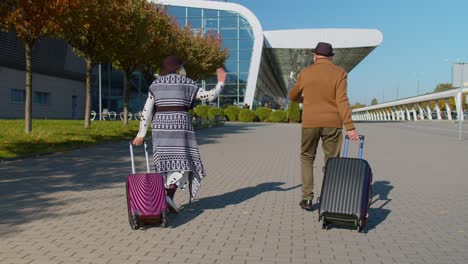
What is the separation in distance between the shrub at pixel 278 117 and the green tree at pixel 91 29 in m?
26.0

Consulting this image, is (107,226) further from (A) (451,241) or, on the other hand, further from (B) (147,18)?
(B) (147,18)

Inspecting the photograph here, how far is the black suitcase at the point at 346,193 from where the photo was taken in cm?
501

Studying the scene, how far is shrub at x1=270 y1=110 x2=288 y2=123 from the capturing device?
45031mm

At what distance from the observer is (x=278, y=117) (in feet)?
148

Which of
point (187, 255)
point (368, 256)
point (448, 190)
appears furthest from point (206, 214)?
point (448, 190)

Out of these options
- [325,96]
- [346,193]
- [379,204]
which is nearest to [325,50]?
[325,96]

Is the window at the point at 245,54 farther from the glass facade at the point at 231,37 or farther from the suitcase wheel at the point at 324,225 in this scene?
the suitcase wheel at the point at 324,225

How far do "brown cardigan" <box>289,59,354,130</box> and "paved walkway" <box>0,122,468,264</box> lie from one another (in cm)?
113

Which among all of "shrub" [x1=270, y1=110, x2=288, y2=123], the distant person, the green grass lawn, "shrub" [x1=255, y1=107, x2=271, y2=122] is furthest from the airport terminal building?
the distant person

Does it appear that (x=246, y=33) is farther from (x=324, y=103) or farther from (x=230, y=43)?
Answer: (x=324, y=103)

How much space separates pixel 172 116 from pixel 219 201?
6.04 feet

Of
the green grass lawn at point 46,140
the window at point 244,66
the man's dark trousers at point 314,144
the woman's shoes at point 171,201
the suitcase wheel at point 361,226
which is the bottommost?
the suitcase wheel at point 361,226

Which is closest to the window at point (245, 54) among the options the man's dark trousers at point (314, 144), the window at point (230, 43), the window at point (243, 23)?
the window at point (230, 43)

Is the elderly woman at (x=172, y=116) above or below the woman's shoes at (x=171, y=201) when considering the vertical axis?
above
